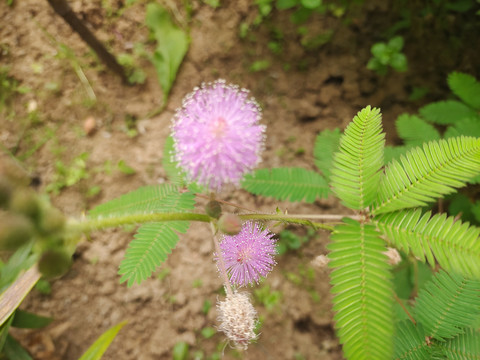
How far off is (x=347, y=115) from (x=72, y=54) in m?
3.29

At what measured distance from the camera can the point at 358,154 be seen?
1.63m

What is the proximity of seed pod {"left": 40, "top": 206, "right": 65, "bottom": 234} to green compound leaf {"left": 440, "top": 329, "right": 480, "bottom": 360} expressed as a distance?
205 centimetres

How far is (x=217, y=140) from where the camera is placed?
5.39ft

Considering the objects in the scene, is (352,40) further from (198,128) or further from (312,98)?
(198,128)

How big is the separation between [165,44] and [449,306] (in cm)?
371

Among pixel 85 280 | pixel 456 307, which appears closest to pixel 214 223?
pixel 456 307

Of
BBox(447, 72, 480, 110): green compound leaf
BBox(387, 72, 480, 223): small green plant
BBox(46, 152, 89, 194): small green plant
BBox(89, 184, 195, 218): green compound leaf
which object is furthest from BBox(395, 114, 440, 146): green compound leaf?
BBox(46, 152, 89, 194): small green plant

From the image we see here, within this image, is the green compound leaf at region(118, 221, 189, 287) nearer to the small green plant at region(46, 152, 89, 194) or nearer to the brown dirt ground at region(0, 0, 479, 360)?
the brown dirt ground at region(0, 0, 479, 360)

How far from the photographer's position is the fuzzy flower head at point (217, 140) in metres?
1.63

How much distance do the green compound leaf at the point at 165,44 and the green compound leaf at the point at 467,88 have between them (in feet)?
9.08

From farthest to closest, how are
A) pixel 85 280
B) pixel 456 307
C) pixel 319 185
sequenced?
pixel 85 280 → pixel 319 185 → pixel 456 307

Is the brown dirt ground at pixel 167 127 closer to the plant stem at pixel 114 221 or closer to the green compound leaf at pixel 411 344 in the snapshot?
the green compound leaf at pixel 411 344

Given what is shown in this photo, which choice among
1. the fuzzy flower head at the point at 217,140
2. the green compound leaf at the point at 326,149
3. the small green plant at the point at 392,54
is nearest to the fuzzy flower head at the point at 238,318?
the fuzzy flower head at the point at 217,140

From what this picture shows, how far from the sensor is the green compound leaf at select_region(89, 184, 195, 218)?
211 centimetres
